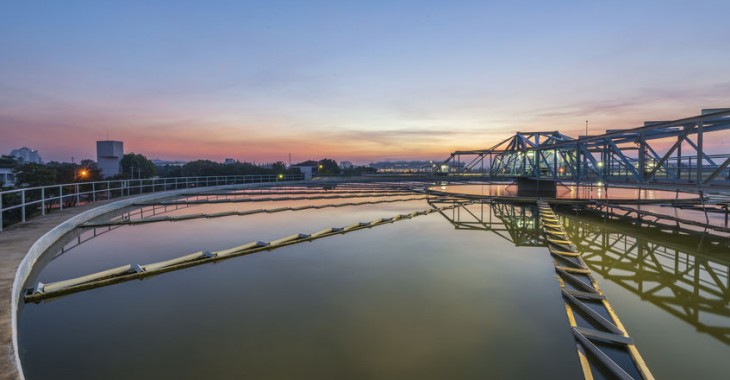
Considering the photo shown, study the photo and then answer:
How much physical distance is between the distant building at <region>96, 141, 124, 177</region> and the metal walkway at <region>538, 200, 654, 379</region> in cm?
8953

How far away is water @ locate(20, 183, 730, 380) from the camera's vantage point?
4043 millimetres

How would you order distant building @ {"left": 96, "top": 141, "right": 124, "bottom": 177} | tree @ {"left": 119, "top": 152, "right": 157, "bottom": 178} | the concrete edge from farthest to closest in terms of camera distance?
tree @ {"left": 119, "top": 152, "right": 157, "bottom": 178} < distant building @ {"left": 96, "top": 141, "right": 124, "bottom": 177} < the concrete edge

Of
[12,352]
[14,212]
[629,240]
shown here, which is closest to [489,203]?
[629,240]

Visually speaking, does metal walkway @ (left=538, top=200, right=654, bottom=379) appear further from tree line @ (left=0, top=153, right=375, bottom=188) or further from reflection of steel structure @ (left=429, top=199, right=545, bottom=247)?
tree line @ (left=0, top=153, right=375, bottom=188)

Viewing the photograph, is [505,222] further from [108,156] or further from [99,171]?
[108,156]

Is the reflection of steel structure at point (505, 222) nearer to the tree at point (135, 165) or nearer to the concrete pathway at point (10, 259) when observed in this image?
the concrete pathway at point (10, 259)

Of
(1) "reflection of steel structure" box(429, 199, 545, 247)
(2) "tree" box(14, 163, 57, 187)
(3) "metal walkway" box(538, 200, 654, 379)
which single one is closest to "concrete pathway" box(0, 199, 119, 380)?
(3) "metal walkway" box(538, 200, 654, 379)

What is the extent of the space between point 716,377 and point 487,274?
3919mm

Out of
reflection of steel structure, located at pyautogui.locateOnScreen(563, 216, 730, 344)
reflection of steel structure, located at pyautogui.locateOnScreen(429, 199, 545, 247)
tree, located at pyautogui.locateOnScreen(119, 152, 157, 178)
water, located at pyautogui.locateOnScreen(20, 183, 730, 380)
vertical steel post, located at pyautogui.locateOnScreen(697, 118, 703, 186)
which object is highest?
tree, located at pyautogui.locateOnScreen(119, 152, 157, 178)

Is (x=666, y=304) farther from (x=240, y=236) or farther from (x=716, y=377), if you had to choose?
(x=240, y=236)

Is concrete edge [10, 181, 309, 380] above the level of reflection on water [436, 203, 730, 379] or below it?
above

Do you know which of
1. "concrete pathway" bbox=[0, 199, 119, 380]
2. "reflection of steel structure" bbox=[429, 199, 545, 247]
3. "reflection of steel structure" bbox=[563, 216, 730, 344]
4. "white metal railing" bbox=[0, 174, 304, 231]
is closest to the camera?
"concrete pathway" bbox=[0, 199, 119, 380]

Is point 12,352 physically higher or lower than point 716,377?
higher

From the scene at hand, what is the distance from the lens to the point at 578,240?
468 inches
